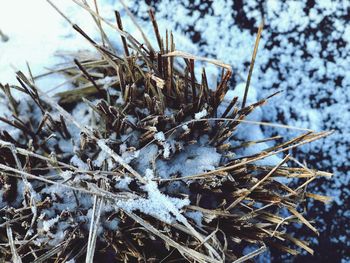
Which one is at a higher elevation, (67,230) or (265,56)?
(265,56)

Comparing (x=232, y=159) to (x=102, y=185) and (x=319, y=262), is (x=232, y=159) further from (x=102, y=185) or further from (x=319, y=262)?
(x=319, y=262)

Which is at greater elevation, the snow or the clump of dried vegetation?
the snow

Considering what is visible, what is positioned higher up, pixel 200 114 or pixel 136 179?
pixel 200 114

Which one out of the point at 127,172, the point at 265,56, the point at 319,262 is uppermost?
the point at 265,56

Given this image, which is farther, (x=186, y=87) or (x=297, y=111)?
(x=297, y=111)

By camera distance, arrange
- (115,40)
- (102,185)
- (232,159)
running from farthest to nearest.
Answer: (115,40)
(232,159)
(102,185)

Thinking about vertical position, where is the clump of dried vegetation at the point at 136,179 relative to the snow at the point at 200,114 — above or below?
below

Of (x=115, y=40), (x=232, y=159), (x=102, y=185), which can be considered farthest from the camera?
(x=115, y=40)

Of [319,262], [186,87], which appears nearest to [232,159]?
[186,87]
